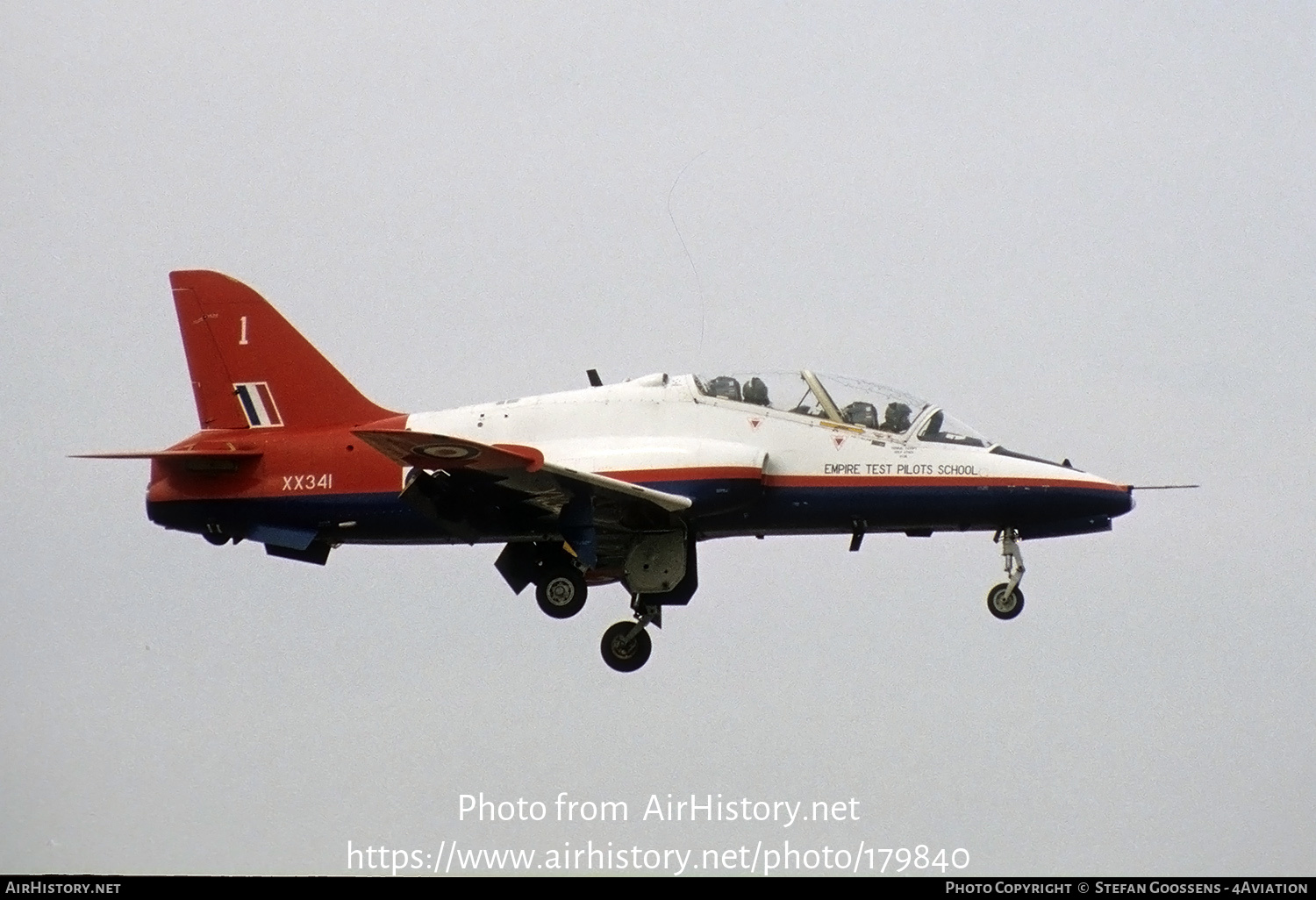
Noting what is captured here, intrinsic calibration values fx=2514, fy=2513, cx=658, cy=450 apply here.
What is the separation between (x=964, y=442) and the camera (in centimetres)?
3528

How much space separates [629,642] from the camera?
36.2 metres

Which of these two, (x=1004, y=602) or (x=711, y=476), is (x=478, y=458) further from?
(x=1004, y=602)

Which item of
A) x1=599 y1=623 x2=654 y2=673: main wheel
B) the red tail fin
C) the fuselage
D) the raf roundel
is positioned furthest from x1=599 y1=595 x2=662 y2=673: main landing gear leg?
the red tail fin

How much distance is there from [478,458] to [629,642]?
4481 mm

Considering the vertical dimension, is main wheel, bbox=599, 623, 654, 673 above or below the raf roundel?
below

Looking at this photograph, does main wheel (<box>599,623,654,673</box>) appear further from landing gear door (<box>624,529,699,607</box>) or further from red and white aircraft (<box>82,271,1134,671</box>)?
landing gear door (<box>624,529,699,607</box>)

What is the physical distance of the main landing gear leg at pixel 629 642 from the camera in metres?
36.2

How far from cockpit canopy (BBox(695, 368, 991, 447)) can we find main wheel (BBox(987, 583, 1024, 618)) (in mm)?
2069

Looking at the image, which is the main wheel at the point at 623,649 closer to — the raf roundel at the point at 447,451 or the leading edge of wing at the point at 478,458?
the leading edge of wing at the point at 478,458

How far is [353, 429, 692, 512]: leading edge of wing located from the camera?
32.4 meters
